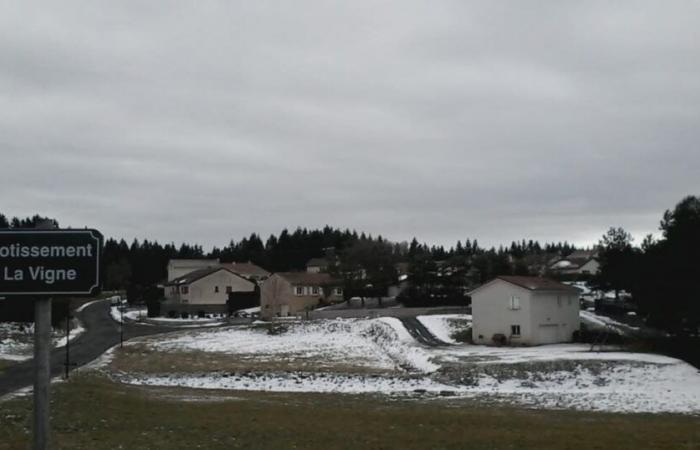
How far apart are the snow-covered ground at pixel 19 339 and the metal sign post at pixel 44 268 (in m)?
43.0

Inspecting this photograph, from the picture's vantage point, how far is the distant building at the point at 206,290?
104 metres

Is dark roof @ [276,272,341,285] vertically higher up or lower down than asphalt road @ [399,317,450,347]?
higher up

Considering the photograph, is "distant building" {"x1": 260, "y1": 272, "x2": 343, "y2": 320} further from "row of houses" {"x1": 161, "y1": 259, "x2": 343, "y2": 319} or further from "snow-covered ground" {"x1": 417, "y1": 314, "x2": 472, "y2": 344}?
"snow-covered ground" {"x1": 417, "y1": 314, "x2": 472, "y2": 344}

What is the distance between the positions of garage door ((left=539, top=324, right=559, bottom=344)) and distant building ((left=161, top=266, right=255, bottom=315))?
5389cm

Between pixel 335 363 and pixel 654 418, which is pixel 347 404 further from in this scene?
pixel 335 363

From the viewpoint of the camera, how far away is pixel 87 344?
5953 cm

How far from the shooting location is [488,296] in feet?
203

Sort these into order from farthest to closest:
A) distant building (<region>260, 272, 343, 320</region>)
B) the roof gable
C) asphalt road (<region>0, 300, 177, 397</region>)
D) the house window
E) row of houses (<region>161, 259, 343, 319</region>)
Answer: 1. row of houses (<region>161, 259, 343, 319</region>)
2. distant building (<region>260, 272, 343, 320</region>)
3. the roof gable
4. the house window
5. asphalt road (<region>0, 300, 177, 397</region>)

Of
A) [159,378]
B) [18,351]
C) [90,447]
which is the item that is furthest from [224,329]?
[90,447]

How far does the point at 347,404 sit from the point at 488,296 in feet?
119

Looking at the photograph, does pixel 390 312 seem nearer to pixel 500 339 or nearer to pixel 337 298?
pixel 500 339

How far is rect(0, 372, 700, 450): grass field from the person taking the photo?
16125 mm

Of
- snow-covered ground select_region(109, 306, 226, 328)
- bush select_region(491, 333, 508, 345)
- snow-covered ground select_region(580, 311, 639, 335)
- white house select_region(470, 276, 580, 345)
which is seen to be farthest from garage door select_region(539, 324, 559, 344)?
snow-covered ground select_region(109, 306, 226, 328)

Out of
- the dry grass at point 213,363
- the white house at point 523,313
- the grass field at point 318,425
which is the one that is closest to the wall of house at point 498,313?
the white house at point 523,313
